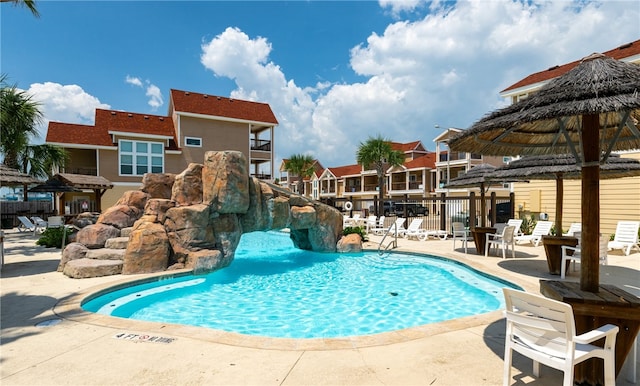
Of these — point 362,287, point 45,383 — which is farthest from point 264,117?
point 45,383

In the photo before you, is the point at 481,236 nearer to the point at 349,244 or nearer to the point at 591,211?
the point at 349,244

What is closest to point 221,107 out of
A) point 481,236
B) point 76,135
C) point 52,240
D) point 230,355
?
point 76,135

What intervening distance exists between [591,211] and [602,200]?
15.3 meters

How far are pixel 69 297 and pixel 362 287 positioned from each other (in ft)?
20.5

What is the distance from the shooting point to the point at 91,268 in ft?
26.2

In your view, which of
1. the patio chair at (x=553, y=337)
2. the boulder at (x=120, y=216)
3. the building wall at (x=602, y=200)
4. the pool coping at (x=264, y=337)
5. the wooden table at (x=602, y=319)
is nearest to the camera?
the patio chair at (x=553, y=337)

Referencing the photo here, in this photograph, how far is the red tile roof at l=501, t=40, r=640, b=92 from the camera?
15523mm

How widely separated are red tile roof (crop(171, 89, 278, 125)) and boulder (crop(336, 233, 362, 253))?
1630cm

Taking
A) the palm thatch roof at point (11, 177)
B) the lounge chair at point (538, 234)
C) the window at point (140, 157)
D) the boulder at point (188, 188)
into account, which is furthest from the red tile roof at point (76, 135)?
the lounge chair at point (538, 234)

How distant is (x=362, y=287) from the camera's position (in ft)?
27.4

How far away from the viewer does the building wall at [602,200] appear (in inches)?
552

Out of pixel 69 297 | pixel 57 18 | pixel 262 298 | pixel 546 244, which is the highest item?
pixel 57 18

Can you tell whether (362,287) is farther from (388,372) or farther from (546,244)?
(388,372)

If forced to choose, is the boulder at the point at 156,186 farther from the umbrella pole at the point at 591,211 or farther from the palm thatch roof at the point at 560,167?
the umbrella pole at the point at 591,211
